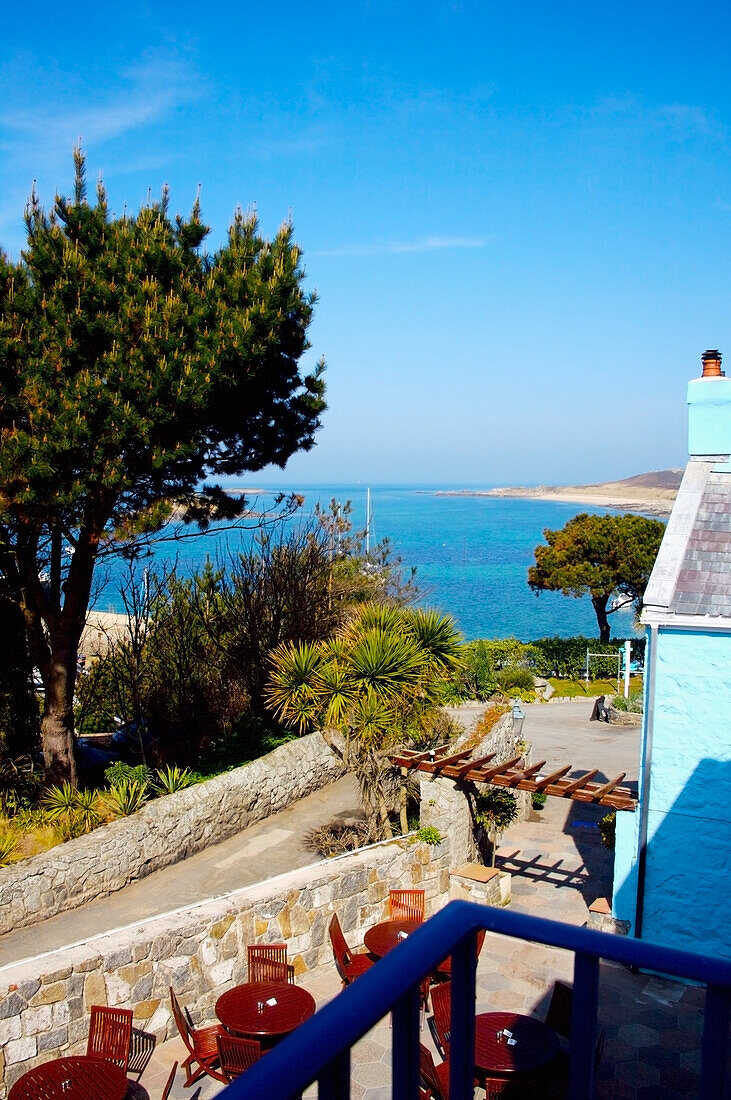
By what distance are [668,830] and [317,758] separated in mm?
8542

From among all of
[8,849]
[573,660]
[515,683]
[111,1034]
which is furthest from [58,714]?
[573,660]

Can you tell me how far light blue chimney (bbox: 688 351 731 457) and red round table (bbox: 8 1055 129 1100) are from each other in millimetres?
10641

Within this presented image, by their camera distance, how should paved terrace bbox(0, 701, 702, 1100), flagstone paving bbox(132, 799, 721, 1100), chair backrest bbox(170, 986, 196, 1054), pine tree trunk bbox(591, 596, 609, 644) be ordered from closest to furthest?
1. flagstone paving bbox(132, 799, 721, 1100)
2. paved terrace bbox(0, 701, 702, 1100)
3. chair backrest bbox(170, 986, 196, 1054)
4. pine tree trunk bbox(591, 596, 609, 644)

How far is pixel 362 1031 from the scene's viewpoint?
4.52 feet

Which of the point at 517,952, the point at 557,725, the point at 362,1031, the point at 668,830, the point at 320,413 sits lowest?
the point at 557,725

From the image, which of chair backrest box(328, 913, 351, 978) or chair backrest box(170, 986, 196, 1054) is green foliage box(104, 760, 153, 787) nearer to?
chair backrest box(328, 913, 351, 978)

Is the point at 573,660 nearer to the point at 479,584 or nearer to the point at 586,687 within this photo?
the point at 586,687

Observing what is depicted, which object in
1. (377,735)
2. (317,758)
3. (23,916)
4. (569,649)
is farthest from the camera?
(569,649)

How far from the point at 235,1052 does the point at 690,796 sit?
20.8ft

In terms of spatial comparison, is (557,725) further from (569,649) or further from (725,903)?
(725,903)

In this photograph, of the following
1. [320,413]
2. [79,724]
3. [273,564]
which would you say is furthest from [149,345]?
[79,724]

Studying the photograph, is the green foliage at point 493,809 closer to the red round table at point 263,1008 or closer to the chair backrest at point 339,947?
the chair backrest at point 339,947

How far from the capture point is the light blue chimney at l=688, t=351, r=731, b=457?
11.5 meters

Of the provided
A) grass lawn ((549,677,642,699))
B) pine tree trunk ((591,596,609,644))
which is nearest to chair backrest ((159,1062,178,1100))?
grass lawn ((549,677,642,699))
